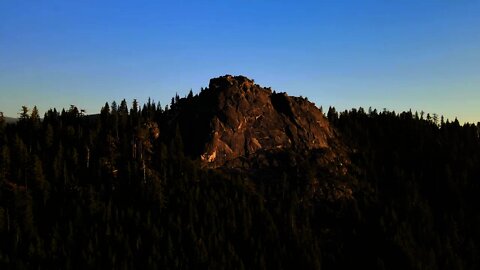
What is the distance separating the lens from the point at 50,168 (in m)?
181

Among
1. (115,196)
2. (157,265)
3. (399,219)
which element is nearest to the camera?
(157,265)

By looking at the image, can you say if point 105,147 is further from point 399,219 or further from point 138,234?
point 399,219

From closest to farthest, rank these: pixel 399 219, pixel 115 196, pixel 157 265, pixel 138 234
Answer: pixel 157 265 → pixel 138 234 → pixel 115 196 → pixel 399 219

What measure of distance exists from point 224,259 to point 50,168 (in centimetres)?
6973

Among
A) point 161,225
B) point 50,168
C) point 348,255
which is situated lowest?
point 348,255

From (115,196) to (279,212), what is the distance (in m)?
51.1

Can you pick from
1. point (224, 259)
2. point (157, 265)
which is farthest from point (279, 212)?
point (157, 265)

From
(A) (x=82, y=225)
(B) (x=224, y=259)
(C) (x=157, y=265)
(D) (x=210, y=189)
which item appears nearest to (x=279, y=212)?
(D) (x=210, y=189)

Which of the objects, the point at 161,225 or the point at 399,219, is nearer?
the point at 161,225

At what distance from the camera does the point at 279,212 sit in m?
176

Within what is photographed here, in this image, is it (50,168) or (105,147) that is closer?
(50,168)

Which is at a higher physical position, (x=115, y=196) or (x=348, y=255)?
(x=115, y=196)

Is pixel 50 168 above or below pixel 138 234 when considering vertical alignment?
above

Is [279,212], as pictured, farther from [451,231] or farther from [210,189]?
[451,231]
